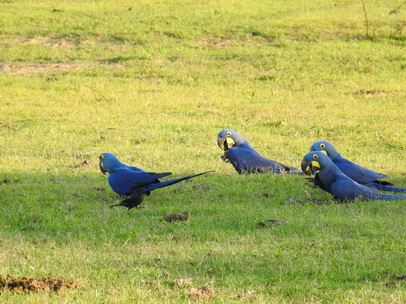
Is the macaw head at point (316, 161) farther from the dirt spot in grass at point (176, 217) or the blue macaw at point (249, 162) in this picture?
the dirt spot in grass at point (176, 217)

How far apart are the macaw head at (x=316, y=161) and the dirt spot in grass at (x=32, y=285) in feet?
12.8

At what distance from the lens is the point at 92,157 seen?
35.2 feet

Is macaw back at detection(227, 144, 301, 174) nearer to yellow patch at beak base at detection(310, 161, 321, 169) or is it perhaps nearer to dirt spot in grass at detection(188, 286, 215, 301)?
yellow patch at beak base at detection(310, 161, 321, 169)

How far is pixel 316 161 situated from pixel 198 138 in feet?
15.2

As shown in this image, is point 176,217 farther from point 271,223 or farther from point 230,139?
point 230,139

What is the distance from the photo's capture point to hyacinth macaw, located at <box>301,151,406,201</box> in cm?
772

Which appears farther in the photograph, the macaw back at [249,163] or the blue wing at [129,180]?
the macaw back at [249,163]

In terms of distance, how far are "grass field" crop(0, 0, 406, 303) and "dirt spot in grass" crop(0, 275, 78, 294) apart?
0.08 meters

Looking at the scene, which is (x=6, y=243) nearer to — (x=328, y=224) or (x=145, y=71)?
(x=328, y=224)

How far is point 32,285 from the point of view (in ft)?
15.4

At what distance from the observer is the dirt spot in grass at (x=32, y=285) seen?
4.66 metres

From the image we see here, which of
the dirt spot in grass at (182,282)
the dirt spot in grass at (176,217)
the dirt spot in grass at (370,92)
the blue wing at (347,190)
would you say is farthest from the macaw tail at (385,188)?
the dirt spot in grass at (370,92)

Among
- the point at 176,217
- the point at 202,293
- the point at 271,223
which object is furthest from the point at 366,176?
the point at 202,293

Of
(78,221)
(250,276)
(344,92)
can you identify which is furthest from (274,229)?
(344,92)
